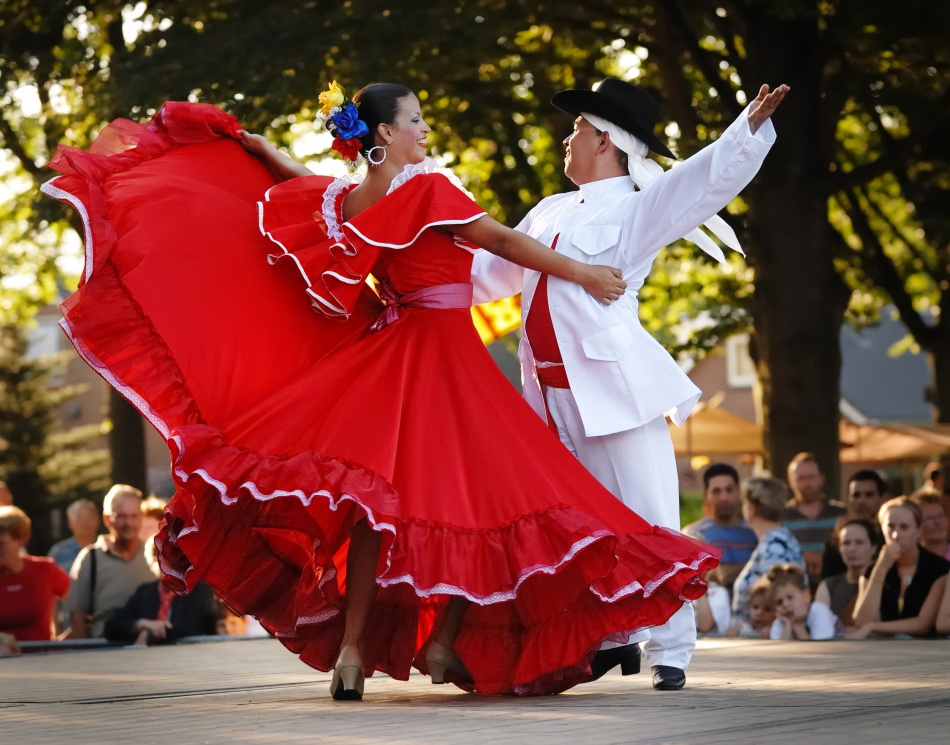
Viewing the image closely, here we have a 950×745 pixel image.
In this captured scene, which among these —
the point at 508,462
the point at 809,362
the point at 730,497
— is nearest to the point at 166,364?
the point at 508,462

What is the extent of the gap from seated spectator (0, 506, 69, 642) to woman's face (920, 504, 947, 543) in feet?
16.6

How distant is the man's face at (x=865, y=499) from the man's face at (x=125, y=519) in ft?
13.8

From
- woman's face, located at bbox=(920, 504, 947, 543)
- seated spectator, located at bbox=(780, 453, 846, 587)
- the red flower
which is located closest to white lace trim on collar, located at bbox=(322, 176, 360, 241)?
the red flower

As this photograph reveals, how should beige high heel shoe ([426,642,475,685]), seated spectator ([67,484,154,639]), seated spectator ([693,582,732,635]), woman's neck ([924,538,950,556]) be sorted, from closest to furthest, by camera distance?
beige high heel shoe ([426,642,475,685]) → seated spectator ([693,582,732,635]) → seated spectator ([67,484,154,639]) → woman's neck ([924,538,950,556])

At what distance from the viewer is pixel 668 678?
532 cm

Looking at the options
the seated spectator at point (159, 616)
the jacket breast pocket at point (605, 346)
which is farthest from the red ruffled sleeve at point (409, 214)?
the seated spectator at point (159, 616)

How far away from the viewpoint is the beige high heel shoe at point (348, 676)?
16.6 ft

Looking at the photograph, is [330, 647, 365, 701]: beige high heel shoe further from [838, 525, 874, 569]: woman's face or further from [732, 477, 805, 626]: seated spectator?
[838, 525, 874, 569]: woman's face

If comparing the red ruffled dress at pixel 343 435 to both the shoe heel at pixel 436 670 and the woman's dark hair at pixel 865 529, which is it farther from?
the woman's dark hair at pixel 865 529

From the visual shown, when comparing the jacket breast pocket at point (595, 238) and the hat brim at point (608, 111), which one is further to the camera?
the hat brim at point (608, 111)

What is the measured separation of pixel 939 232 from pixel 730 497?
6658 mm

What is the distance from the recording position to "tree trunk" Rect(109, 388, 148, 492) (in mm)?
14562

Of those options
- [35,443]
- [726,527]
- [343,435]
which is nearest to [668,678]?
[343,435]

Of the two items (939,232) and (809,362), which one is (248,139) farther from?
(939,232)
